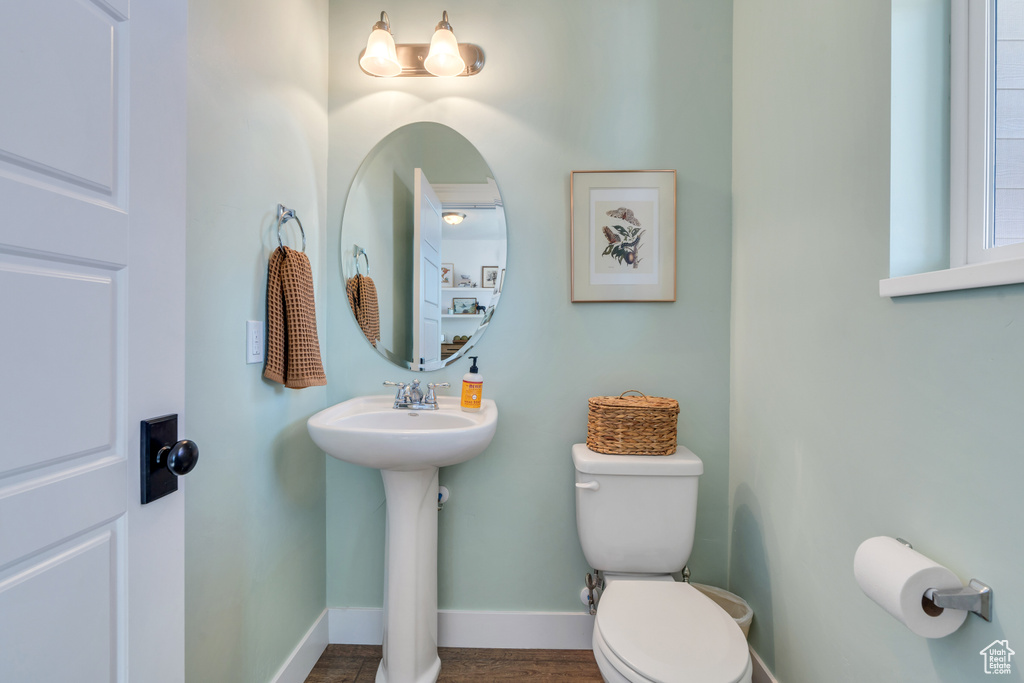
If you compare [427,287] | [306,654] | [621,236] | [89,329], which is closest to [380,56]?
[427,287]

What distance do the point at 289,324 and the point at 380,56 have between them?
957 mm

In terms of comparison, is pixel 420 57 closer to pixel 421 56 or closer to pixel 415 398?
pixel 421 56

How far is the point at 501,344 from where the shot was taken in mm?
1724

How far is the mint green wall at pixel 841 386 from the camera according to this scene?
30.4 inches

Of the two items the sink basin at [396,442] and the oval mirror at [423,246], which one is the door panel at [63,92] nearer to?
the sink basin at [396,442]

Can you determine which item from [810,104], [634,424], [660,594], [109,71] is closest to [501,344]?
[634,424]

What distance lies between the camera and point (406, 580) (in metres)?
1.46

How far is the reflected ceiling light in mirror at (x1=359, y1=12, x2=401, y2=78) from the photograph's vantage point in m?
1.58

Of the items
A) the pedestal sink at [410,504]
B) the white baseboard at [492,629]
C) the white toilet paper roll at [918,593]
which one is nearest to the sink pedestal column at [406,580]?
the pedestal sink at [410,504]

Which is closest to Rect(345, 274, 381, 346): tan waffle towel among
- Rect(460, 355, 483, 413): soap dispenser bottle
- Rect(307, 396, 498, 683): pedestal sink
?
Rect(307, 396, 498, 683): pedestal sink

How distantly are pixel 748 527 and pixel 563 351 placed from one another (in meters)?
0.84

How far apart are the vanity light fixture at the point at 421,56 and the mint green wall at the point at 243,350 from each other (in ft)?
0.70

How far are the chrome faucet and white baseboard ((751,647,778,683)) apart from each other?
1282mm

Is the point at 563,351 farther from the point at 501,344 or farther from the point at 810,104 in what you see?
the point at 810,104
